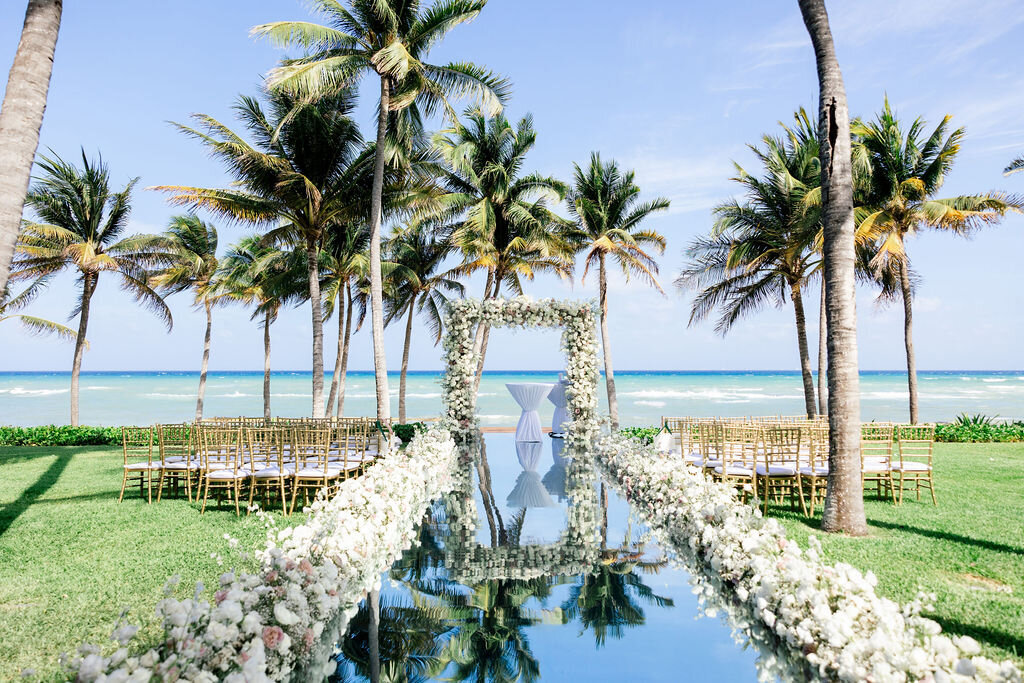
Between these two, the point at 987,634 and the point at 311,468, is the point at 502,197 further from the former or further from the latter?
the point at 987,634

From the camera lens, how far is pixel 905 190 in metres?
15.2

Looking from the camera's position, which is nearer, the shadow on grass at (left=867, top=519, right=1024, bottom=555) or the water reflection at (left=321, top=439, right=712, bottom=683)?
the water reflection at (left=321, top=439, right=712, bottom=683)

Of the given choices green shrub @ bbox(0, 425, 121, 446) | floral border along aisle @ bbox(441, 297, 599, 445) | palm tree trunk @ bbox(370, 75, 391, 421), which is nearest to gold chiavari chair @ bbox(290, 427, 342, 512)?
palm tree trunk @ bbox(370, 75, 391, 421)

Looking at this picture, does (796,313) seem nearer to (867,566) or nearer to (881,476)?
(881,476)

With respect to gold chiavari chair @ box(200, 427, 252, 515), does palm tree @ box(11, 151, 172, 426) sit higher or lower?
higher

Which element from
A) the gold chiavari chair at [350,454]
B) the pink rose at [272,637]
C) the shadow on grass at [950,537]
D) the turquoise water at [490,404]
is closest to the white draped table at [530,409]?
the gold chiavari chair at [350,454]

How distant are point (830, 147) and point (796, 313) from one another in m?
10.8

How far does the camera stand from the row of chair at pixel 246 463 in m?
7.84

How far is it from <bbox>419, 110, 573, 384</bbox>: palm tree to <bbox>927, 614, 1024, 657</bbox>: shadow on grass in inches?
560

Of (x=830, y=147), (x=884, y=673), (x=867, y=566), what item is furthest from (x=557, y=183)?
(x=884, y=673)

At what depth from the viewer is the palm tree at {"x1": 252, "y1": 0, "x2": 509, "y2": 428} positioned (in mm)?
11516

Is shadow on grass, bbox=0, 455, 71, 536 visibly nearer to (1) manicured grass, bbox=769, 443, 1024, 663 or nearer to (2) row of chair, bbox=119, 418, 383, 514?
(2) row of chair, bbox=119, 418, 383, 514

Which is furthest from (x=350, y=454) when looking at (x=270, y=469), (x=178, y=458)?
(x=178, y=458)

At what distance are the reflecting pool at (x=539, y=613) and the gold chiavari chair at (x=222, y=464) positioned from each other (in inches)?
105
